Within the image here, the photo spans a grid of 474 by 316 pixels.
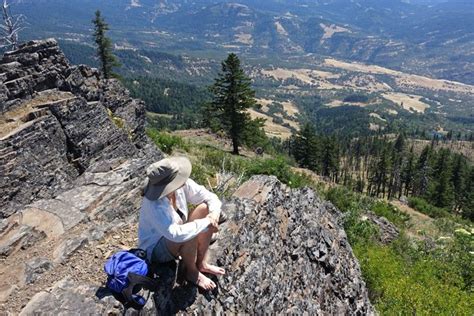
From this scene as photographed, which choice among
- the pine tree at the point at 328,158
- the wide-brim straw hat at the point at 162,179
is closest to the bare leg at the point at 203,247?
the wide-brim straw hat at the point at 162,179

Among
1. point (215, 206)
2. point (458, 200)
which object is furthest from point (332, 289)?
point (458, 200)

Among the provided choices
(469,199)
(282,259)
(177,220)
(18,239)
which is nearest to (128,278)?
(177,220)


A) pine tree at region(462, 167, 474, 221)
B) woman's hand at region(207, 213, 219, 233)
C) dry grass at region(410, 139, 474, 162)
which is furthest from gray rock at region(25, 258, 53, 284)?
dry grass at region(410, 139, 474, 162)

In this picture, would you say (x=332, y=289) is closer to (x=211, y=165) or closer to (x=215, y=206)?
(x=215, y=206)

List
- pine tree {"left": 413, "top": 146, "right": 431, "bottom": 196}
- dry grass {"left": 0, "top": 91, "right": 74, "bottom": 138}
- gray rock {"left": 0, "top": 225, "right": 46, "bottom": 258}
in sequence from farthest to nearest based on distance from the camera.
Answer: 1. pine tree {"left": 413, "top": 146, "right": 431, "bottom": 196}
2. dry grass {"left": 0, "top": 91, "right": 74, "bottom": 138}
3. gray rock {"left": 0, "top": 225, "right": 46, "bottom": 258}

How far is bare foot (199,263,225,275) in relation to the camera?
24.2 feet

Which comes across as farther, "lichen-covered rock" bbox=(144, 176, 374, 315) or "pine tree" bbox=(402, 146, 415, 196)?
"pine tree" bbox=(402, 146, 415, 196)

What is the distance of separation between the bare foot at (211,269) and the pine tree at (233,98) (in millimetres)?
34489

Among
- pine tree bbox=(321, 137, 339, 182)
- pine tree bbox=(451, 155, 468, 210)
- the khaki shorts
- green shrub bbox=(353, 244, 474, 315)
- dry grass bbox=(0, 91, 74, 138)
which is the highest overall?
dry grass bbox=(0, 91, 74, 138)

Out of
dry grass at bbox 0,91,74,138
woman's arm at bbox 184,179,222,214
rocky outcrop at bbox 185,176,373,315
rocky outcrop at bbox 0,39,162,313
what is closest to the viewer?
woman's arm at bbox 184,179,222,214

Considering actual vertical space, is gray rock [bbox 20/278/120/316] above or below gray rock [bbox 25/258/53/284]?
A: above

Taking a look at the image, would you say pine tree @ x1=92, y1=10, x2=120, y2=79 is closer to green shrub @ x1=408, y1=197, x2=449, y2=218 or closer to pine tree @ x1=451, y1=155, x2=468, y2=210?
green shrub @ x1=408, y1=197, x2=449, y2=218

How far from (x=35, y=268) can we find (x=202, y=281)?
321cm

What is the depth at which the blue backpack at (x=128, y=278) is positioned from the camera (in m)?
6.39
